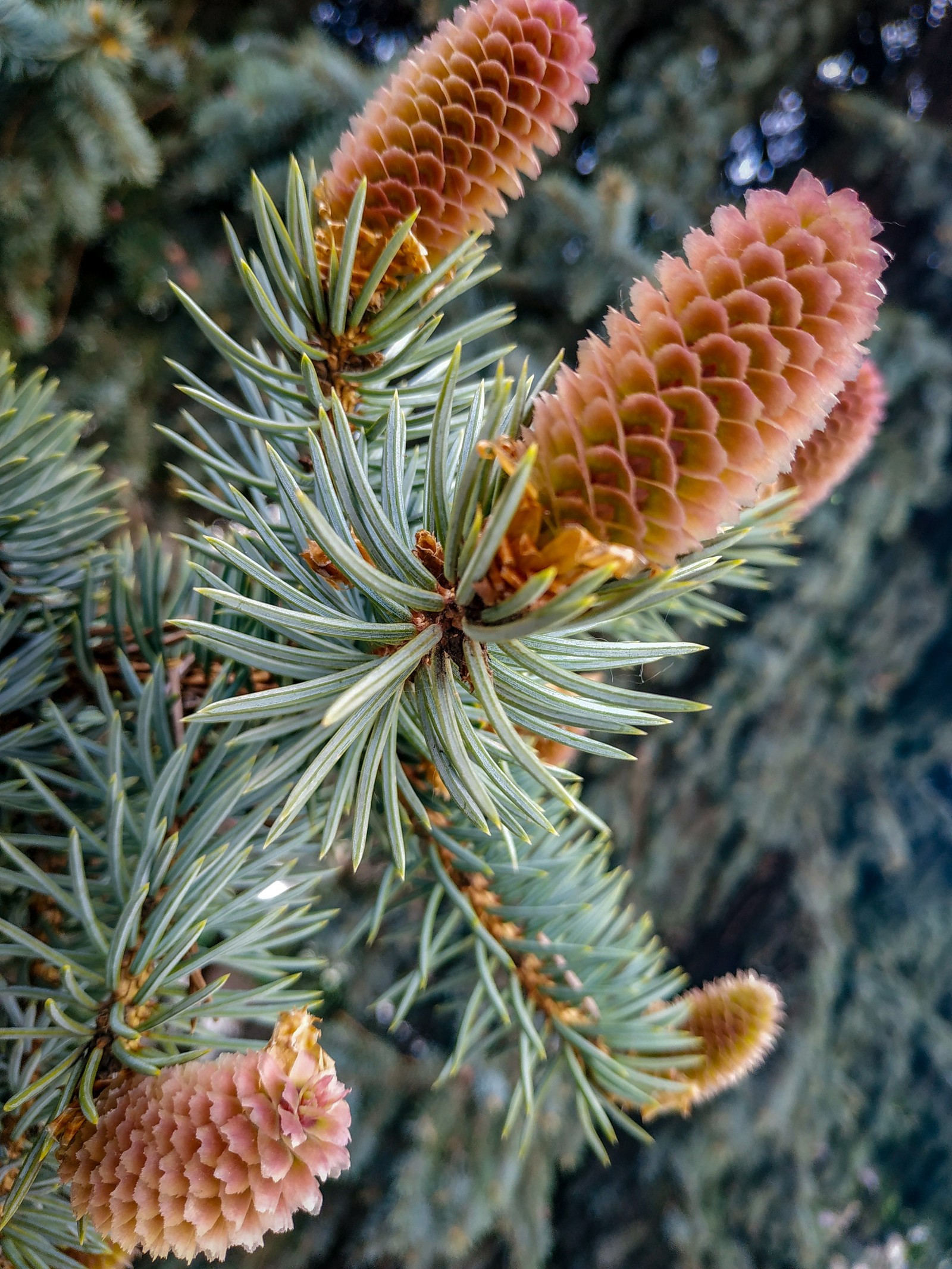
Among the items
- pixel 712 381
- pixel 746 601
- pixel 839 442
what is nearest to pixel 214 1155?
pixel 712 381

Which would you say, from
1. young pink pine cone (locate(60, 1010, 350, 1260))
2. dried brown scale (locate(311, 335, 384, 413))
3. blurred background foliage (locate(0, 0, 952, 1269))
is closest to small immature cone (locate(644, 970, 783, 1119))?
young pink pine cone (locate(60, 1010, 350, 1260))

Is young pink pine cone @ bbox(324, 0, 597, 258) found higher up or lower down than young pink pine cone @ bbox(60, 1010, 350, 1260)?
higher up

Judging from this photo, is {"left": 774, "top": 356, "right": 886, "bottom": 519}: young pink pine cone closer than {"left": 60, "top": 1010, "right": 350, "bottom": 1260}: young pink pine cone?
No

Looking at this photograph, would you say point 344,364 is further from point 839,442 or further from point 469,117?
point 839,442

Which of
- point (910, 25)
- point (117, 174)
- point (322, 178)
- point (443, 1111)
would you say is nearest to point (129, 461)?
point (117, 174)

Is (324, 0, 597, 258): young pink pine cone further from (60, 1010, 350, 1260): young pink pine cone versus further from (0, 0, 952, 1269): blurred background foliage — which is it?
(0, 0, 952, 1269): blurred background foliage

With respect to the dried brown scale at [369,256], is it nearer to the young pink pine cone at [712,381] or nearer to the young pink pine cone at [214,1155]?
the young pink pine cone at [712,381]

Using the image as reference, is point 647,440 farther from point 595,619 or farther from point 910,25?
point 910,25
